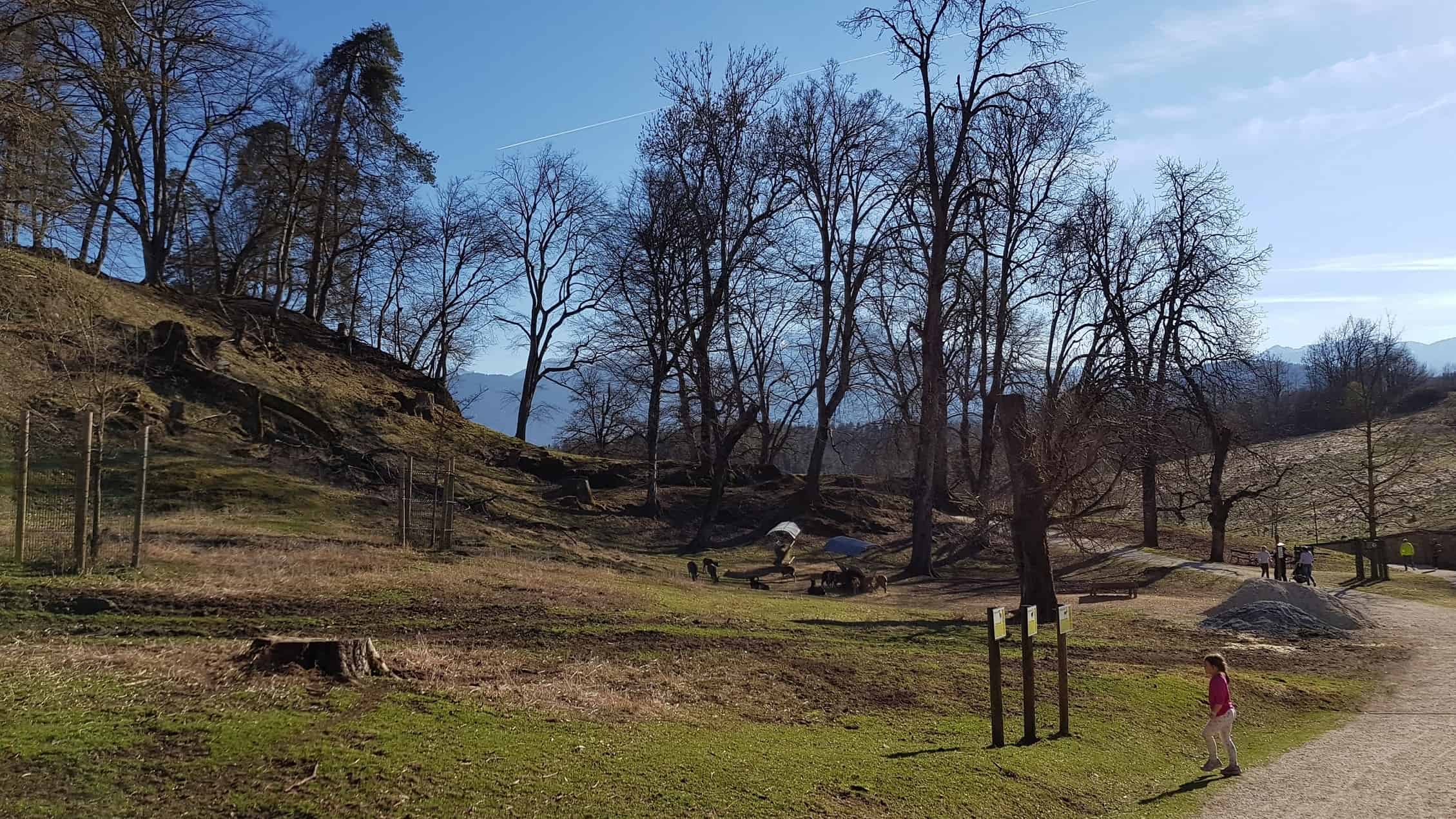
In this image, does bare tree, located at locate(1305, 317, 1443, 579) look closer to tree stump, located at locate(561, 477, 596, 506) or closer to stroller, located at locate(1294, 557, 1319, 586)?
stroller, located at locate(1294, 557, 1319, 586)

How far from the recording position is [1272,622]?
20.6m

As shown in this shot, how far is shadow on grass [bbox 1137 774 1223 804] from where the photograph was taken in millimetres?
8906

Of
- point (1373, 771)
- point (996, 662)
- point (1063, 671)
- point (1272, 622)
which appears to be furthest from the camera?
point (1272, 622)

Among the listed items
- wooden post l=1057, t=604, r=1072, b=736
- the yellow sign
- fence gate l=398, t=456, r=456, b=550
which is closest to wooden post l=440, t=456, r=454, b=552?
fence gate l=398, t=456, r=456, b=550

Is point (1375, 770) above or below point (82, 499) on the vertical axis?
below

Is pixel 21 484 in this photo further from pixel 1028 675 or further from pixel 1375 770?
pixel 1375 770

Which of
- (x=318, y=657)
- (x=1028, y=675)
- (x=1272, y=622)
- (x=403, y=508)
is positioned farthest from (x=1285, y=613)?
(x=318, y=657)

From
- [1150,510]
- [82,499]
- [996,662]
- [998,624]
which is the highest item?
[82,499]

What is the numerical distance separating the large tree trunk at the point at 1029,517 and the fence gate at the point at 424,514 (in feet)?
41.9

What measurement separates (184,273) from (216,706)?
4653 centimetres

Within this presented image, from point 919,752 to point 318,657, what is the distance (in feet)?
18.7

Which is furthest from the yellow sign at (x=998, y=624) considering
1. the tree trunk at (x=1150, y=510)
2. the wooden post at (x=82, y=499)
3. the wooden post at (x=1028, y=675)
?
the tree trunk at (x=1150, y=510)

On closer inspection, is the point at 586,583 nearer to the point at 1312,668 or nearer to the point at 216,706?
the point at 216,706

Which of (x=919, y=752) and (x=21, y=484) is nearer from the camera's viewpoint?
(x=919, y=752)
